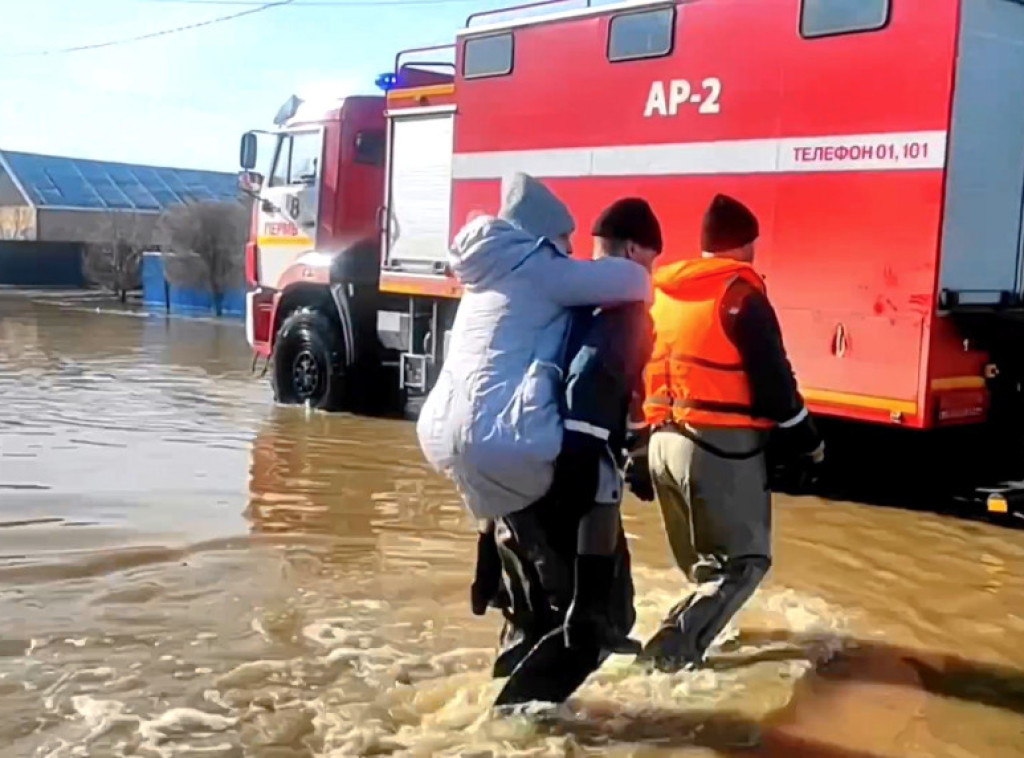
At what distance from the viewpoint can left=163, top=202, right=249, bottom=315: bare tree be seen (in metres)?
33.3

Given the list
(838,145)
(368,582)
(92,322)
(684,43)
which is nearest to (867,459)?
(838,145)

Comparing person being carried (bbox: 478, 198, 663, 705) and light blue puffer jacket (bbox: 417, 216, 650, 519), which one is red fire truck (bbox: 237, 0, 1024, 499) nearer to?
person being carried (bbox: 478, 198, 663, 705)

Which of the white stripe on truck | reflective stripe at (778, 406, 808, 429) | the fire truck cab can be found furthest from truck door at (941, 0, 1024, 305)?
reflective stripe at (778, 406, 808, 429)

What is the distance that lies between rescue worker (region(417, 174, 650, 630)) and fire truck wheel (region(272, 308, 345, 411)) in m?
9.00

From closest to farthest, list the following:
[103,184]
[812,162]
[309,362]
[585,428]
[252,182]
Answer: [585,428] → [812,162] → [309,362] → [252,182] → [103,184]

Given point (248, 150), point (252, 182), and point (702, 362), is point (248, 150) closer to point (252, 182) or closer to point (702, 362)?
point (252, 182)

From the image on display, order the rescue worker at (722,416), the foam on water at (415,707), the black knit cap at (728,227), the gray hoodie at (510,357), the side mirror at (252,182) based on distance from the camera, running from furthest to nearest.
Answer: the side mirror at (252,182) < the black knit cap at (728,227) < the rescue worker at (722,416) < the foam on water at (415,707) < the gray hoodie at (510,357)

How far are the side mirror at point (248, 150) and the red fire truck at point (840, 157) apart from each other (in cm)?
443

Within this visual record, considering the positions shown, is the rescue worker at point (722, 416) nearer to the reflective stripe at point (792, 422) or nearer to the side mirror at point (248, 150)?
the reflective stripe at point (792, 422)

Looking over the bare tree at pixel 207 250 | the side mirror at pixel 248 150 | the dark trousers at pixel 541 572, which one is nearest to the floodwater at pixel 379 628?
the dark trousers at pixel 541 572

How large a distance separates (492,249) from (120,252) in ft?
121

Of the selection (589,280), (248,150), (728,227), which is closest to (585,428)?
(589,280)

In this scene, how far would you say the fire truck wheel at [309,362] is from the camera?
1320 cm

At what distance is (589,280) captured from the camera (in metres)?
4.12
